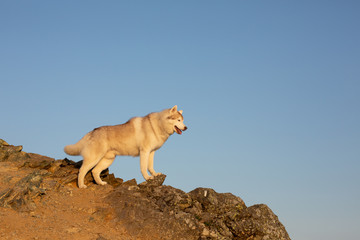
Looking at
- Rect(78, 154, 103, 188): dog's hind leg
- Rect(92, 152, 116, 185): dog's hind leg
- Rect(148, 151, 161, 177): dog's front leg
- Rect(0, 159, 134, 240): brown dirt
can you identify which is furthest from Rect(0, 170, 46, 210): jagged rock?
Rect(148, 151, 161, 177): dog's front leg

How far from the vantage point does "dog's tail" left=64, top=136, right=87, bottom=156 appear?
17766 mm

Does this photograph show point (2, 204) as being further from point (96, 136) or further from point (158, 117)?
point (158, 117)

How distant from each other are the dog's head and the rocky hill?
2221mm

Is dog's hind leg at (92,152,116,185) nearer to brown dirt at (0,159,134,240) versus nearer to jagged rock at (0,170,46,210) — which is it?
brown dirt at (0,159,134,240)

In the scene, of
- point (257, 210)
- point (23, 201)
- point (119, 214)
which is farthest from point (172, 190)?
point (23, 201)

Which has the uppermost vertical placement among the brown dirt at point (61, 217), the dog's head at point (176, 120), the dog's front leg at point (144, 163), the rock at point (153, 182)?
the dog's head at point (176, 120)

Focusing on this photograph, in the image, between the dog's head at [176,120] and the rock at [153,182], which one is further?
the dog's head at [176,120]

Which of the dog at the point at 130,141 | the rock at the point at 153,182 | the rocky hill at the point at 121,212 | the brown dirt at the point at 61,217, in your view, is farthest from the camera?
the dog at the point at 130,141

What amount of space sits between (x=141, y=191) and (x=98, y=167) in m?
2.60

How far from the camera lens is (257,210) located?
1619 cm

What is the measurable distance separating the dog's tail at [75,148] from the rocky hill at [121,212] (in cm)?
106

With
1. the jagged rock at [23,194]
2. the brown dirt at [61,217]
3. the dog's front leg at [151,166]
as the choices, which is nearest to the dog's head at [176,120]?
the dog's front leg at [151,166]

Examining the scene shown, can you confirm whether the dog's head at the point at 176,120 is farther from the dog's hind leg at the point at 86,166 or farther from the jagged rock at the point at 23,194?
the jagged rock at the point at 23,194

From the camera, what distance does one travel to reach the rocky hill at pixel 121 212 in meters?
13.8
